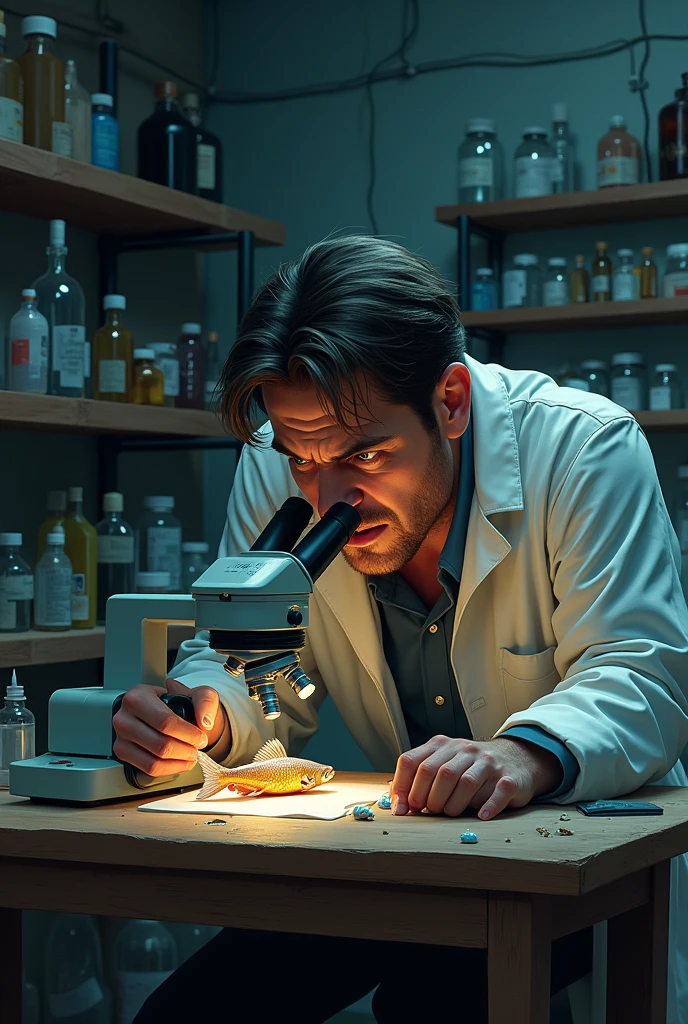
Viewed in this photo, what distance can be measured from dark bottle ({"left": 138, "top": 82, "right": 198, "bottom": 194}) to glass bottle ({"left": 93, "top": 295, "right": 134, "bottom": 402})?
373 mm

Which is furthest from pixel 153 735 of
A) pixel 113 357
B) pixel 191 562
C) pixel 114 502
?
pixel 191 562

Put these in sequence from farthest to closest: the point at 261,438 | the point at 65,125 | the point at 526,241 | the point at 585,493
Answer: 1. the point at 526,241
2. the point at 65,125
3. the point at 261,438
4. the point at 585,493

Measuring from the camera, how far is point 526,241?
10.3 ft

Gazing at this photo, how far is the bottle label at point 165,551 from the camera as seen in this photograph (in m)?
2.69

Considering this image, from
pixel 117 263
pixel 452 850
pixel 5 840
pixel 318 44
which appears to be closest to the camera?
pixel 452 850

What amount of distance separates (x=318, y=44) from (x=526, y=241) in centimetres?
83

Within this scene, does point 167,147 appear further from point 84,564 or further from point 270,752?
point 270,752

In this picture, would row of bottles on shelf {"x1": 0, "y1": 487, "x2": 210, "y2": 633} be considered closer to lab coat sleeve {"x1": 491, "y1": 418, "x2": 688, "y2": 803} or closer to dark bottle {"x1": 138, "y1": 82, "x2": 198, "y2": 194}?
dark bottle {"x1": 138, "y1": 82, "x2": 198, "y2": 194}

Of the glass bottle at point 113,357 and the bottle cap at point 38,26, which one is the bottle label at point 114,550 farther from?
the bottle cap at point 38,26

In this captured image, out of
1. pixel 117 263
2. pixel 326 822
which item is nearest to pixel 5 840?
pixel 326 822

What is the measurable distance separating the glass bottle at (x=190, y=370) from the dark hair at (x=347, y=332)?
4.65 feet

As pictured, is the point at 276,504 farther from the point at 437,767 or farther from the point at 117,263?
the point at 117,263

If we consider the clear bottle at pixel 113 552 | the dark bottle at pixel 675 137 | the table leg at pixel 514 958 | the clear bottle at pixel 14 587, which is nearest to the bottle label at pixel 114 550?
the clear bottle at pixel 113 552

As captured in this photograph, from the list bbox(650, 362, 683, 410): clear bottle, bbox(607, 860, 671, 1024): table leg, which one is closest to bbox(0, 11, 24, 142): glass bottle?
bbox(650, 362, 683, 410): clear bottle
